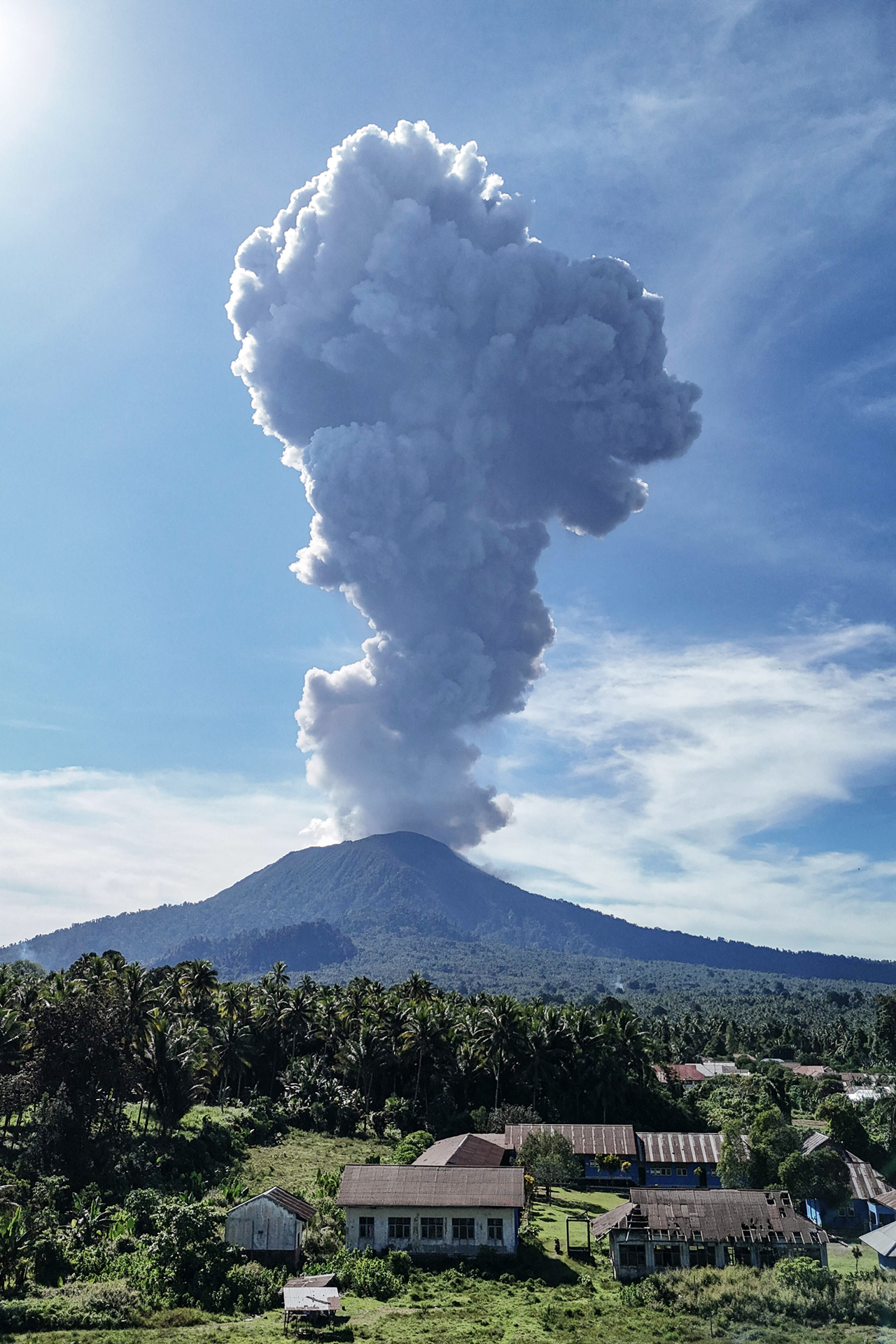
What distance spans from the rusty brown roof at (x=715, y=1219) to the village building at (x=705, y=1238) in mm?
37

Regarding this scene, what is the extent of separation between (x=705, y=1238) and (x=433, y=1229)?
47.3 ft

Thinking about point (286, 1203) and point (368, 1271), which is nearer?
point (368, 1271)

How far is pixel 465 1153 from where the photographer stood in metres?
60.1

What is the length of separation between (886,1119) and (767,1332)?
6488 cm

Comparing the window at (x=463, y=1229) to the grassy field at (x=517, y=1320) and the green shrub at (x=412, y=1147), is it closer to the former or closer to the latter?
the grassy field at (x=517, y=1320)

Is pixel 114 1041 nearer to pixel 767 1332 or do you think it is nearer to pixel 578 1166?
pixel 578 1166

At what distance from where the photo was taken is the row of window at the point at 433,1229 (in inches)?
1965

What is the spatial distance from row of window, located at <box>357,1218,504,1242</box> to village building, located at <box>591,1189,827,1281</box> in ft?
19.7

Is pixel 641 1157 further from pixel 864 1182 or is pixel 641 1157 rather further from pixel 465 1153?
pixel 465 1153

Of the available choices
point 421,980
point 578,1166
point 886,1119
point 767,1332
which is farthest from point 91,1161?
point 886,1119

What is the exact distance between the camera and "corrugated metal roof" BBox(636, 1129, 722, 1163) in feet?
235

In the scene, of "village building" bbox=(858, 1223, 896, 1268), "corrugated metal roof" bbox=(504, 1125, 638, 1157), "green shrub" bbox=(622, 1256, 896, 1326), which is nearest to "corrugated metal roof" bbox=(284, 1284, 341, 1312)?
"green shrub" bbox=(622, 1256, 896, 1326)

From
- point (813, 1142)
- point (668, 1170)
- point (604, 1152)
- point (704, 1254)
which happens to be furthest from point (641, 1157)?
point (704, 1254)

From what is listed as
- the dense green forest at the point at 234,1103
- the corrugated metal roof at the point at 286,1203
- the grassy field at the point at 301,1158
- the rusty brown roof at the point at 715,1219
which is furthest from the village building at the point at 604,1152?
the corrugated metal roof at the point at 286,1203
